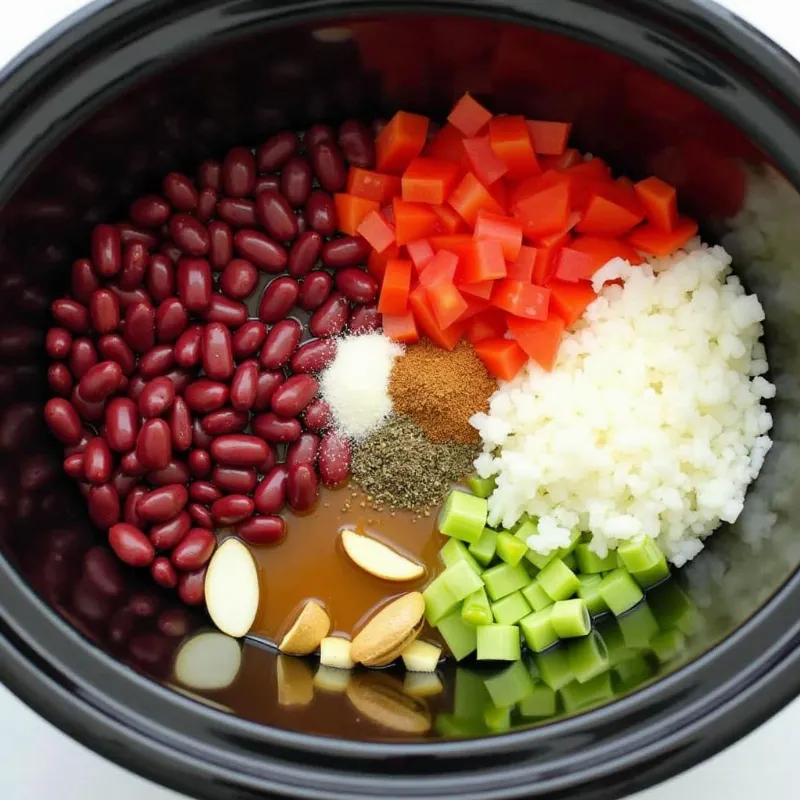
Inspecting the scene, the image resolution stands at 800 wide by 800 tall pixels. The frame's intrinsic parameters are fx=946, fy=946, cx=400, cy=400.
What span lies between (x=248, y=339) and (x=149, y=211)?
264 mm

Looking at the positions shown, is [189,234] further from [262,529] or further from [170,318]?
[262,529]

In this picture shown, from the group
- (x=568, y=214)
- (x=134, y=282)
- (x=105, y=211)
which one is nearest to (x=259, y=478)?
(x=134, y=282)

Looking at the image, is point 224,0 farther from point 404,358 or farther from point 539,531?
point 539,531

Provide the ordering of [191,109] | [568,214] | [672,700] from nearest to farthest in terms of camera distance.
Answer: [672,700] → [191,109] → [568,214]

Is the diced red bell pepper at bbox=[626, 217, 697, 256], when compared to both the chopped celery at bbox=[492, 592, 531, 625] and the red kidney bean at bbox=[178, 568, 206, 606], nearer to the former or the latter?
the chopped celery at bbox=[492, 592, 531, 625]

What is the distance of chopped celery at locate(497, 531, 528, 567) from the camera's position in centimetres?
152

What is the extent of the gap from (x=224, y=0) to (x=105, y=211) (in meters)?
0.43

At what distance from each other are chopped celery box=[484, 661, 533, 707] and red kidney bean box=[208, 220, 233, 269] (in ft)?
2.64

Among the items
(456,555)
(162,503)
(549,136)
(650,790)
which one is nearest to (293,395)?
(162,503)

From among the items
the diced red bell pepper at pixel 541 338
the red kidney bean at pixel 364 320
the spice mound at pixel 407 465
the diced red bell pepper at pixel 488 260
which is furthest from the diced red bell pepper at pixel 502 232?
the spice mound at pixel 407 465

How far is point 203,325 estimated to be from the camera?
156 centimetres

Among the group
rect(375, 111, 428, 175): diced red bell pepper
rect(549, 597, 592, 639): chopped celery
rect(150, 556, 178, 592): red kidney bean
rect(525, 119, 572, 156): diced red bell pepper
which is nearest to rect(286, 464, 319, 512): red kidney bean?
rect(150, 556, 178, 592): red kidney bean

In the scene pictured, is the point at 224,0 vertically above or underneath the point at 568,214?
A: underneath

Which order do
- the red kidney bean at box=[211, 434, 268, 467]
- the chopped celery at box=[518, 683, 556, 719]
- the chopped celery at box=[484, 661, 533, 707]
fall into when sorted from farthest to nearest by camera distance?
the red kidney bean at box=[211, 434, 268, 467] < the chopped celery at box=[484, 661, 533, 707] < the chopped celery at box=[518, 683, 556, 719]
